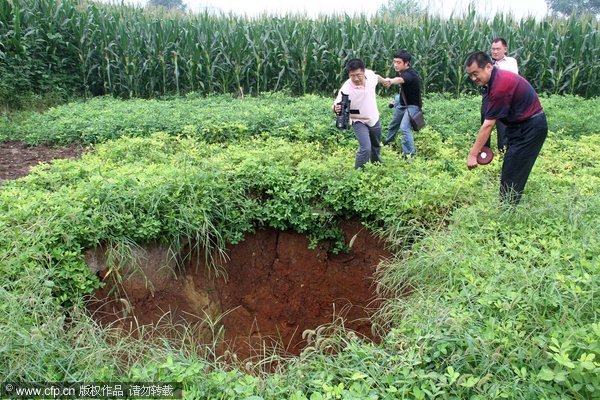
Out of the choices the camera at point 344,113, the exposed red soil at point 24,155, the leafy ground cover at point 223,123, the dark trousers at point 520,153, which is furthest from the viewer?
the leafy ground cover at point 223,123

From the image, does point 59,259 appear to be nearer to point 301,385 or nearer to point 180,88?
point 301,385

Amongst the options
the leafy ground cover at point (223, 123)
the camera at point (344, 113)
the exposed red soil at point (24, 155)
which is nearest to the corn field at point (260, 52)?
the leafy ground cover at point (223, 123)

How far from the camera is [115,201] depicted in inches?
190

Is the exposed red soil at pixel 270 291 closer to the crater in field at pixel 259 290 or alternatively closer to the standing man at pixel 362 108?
the crater in field at pixel 259 290

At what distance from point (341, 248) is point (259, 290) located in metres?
1.01

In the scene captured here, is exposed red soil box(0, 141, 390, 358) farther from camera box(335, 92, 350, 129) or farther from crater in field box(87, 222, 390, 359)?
camera box(335, 92, 350, 129)

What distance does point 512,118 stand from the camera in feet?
16.5

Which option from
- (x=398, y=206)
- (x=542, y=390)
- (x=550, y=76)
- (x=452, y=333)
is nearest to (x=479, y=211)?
(x=398, y=206)

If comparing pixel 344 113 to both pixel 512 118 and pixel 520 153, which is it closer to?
pixel 512 118

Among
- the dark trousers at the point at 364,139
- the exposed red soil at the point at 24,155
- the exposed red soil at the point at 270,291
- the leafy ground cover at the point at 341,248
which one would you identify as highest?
the dark trousers at the point at 364,139

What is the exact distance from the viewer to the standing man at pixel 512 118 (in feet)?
16.0

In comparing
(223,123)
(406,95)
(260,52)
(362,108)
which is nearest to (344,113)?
(362,108)

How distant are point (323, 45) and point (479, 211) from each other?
9367 millimetres

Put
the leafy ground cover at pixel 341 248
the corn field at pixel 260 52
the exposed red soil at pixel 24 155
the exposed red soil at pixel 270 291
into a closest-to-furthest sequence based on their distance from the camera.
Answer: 1. the leafy ground cover at pixel 341 248
2. the exposed red soil at pixel 270 291
3. the exposed red soil at pixel 24 155
4. the corn field at pixel 260 52
